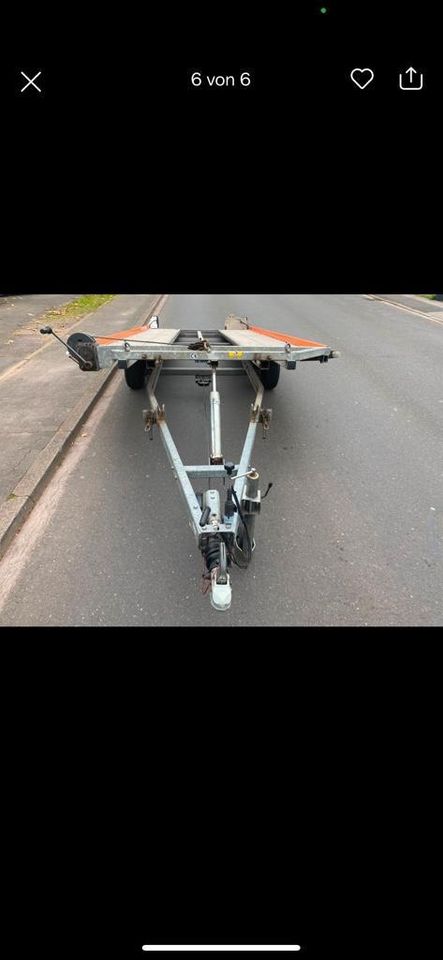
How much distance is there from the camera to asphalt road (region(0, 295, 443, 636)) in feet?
7.73

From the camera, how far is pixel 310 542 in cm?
284

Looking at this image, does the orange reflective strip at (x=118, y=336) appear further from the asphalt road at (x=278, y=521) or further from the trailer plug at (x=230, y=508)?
the trailer plug at (x=230, y=508)

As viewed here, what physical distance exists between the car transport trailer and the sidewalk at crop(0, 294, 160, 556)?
2.53 ft

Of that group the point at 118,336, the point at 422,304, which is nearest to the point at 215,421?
the point at 118,336

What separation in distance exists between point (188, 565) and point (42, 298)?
12.3 meters

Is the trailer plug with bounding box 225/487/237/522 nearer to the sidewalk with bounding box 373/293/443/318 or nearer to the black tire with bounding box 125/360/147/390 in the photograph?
the black tire with bounding box 125/360/147/390

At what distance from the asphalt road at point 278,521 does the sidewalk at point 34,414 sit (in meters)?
0.21

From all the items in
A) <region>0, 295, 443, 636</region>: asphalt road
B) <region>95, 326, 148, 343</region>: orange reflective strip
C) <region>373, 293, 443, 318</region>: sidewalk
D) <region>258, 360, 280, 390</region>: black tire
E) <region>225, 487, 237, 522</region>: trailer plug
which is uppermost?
<region>373, 293, 443, 318</region>: sidewalk

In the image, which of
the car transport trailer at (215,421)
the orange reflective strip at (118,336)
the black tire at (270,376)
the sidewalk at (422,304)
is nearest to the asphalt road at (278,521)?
the black tire at (270,376)

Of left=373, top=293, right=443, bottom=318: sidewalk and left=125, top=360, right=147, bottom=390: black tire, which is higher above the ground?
left=373, top=293, right=443, bottom=318: sidewalk

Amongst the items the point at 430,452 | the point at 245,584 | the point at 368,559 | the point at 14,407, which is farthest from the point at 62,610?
the point at 430,452

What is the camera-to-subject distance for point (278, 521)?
3023mm

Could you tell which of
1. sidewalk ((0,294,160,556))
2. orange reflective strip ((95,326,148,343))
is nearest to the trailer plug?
sidewalk ((0,294,160,556))

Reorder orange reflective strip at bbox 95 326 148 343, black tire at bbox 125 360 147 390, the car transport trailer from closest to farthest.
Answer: the car transport trailer < orange reflective strip at bbox 95 326 148 343 < black tire at bbox 125 360 147 390
